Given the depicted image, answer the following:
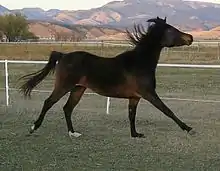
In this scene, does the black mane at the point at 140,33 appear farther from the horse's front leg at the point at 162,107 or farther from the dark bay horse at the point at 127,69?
the horse's front leg at the point at 162,107

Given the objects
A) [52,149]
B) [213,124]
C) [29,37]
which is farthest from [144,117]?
[29,37]

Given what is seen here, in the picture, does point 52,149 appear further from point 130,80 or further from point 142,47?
point 142,47

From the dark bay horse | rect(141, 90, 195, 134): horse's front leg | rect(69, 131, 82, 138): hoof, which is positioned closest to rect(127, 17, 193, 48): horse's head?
the dark bay horse

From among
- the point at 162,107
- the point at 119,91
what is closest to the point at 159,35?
the point at 119,91

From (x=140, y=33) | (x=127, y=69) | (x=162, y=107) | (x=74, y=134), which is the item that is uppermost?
(x=140, y=33)

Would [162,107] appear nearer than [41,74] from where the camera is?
Yes

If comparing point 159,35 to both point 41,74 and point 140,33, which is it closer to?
point 140,33

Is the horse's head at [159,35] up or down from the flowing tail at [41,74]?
up

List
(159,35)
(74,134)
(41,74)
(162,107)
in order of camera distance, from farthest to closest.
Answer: (41,74) → (74,134) → (159,35) → (162,107)

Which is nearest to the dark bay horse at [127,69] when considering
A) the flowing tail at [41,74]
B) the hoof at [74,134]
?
the hoof at [74,134]

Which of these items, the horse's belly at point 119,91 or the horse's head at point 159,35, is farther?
the horse's head at point 159,35

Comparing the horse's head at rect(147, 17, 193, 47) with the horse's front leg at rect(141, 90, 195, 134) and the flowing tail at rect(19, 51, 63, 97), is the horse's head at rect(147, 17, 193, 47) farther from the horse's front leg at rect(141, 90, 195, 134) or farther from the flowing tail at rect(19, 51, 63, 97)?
the flowing tail at rect(19, 51, 63, 97)

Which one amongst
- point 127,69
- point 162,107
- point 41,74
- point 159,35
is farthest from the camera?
point 41,74

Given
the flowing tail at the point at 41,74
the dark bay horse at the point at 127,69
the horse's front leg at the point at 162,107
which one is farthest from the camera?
the flowing tail at the point at 41,74
